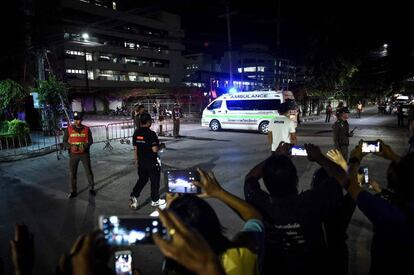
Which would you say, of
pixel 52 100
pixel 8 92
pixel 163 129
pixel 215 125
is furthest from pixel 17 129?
pixel 215 125

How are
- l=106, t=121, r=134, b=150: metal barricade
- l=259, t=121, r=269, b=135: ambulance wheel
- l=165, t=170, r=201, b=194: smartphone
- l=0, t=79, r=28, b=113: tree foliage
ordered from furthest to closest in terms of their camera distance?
l=259, t=121, r=269, b=135: ambulance wheel
l=0, t=79, r=28, b=113: tree foliage
l=106, t=121, r=134, b=150: metal barricade
l=165, t=170, r=201, b=194: smartphone

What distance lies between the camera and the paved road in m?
4.83

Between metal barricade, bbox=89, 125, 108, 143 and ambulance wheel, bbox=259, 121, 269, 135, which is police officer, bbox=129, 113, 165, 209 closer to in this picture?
metal barricade, bbox=89, 125, 108, 143

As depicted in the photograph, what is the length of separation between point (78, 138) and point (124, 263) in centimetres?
532

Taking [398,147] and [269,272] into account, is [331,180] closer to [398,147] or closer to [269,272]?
[269,272]

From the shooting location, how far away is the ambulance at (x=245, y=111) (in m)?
19.3

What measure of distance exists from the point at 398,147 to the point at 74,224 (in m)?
12.3

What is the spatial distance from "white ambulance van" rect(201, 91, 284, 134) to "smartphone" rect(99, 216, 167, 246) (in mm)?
17687

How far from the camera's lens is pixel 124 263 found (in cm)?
247

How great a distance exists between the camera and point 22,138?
15.4 m

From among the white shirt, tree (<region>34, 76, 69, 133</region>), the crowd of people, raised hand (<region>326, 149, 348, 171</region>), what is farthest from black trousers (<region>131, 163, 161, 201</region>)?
tree (<region>34, 76, 69, 133</region>)

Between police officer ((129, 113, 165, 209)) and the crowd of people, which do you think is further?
police officer ((129, 113, 165, 209))

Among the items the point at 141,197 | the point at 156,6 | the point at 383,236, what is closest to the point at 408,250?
the point at 383,236

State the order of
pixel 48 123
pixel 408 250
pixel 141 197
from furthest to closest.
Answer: pixel 48 123
pixel 141 197
pixel 408 250
